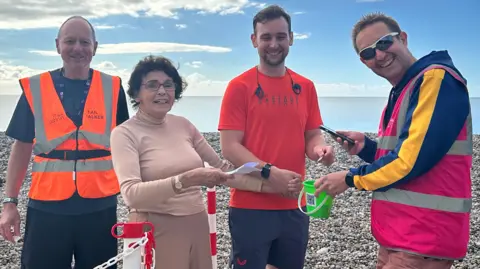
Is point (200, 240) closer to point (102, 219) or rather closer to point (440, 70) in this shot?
point (102, 219)

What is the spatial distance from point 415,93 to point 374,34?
54 cm

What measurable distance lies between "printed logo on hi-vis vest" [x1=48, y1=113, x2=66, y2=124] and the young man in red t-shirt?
126cm

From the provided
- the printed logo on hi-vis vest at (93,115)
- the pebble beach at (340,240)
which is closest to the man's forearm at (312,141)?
the printed logo on hi-vis vest at (93,115)

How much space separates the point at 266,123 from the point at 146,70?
3.30 feet

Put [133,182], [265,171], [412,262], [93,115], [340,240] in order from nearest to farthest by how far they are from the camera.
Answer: [412,262], [133,182], [265,171], [93,115], [340,240]

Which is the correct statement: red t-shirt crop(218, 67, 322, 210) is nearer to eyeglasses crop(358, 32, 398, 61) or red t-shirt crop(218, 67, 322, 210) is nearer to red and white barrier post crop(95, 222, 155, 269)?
eyeglasses crop(358, 32, 398, 61)

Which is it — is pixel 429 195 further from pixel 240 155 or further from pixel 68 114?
pixel 68 114

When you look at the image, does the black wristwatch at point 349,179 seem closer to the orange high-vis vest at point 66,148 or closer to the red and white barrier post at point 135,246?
the red and white barrier post at point 135,246

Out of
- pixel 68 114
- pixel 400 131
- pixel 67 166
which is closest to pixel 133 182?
pixel 67 166

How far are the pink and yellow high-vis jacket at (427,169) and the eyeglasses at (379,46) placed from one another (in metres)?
0.26

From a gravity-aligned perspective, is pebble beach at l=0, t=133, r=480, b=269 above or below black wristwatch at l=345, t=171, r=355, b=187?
below

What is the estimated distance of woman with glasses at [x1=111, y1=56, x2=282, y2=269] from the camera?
309cm

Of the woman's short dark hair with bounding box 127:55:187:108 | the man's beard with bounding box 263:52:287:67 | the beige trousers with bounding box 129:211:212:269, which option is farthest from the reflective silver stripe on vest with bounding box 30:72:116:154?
the man's beard with bounding box 263:52:287:67

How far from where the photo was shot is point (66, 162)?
3.80 meters
